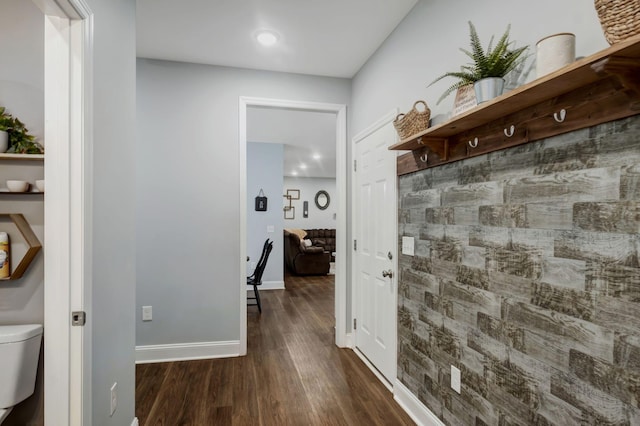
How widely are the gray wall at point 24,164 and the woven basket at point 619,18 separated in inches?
85.3

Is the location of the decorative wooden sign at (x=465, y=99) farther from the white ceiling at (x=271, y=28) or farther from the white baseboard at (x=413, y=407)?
the white baseboard at (x=413, y=407)

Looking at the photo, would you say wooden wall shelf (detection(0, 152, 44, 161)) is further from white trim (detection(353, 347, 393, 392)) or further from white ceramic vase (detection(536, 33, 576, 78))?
white trim (detection(353, 347, 393, 392))

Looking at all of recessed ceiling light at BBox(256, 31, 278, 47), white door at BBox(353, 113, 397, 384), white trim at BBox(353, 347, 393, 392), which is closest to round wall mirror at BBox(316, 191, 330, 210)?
white door at BBox(353, 113, 397, 384)

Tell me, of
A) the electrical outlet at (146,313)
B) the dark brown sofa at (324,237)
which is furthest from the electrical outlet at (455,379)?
the dark brown sofa at (324,237)

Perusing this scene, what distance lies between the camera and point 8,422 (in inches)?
61.0

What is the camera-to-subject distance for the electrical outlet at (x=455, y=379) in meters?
1.77

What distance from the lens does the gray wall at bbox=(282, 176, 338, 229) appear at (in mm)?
10414

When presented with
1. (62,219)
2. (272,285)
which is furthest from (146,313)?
(272,285)

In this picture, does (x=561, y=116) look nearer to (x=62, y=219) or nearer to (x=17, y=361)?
(x=62, y=219)

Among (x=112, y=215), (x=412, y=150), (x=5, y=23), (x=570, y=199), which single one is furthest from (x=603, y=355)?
(x=5, y=23)

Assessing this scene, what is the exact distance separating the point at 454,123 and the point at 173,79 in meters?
2.53

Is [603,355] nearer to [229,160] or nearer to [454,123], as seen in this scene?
[454,123]

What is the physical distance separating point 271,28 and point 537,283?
2329 mm

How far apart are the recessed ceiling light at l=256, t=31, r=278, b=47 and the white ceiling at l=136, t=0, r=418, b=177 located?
43mm
